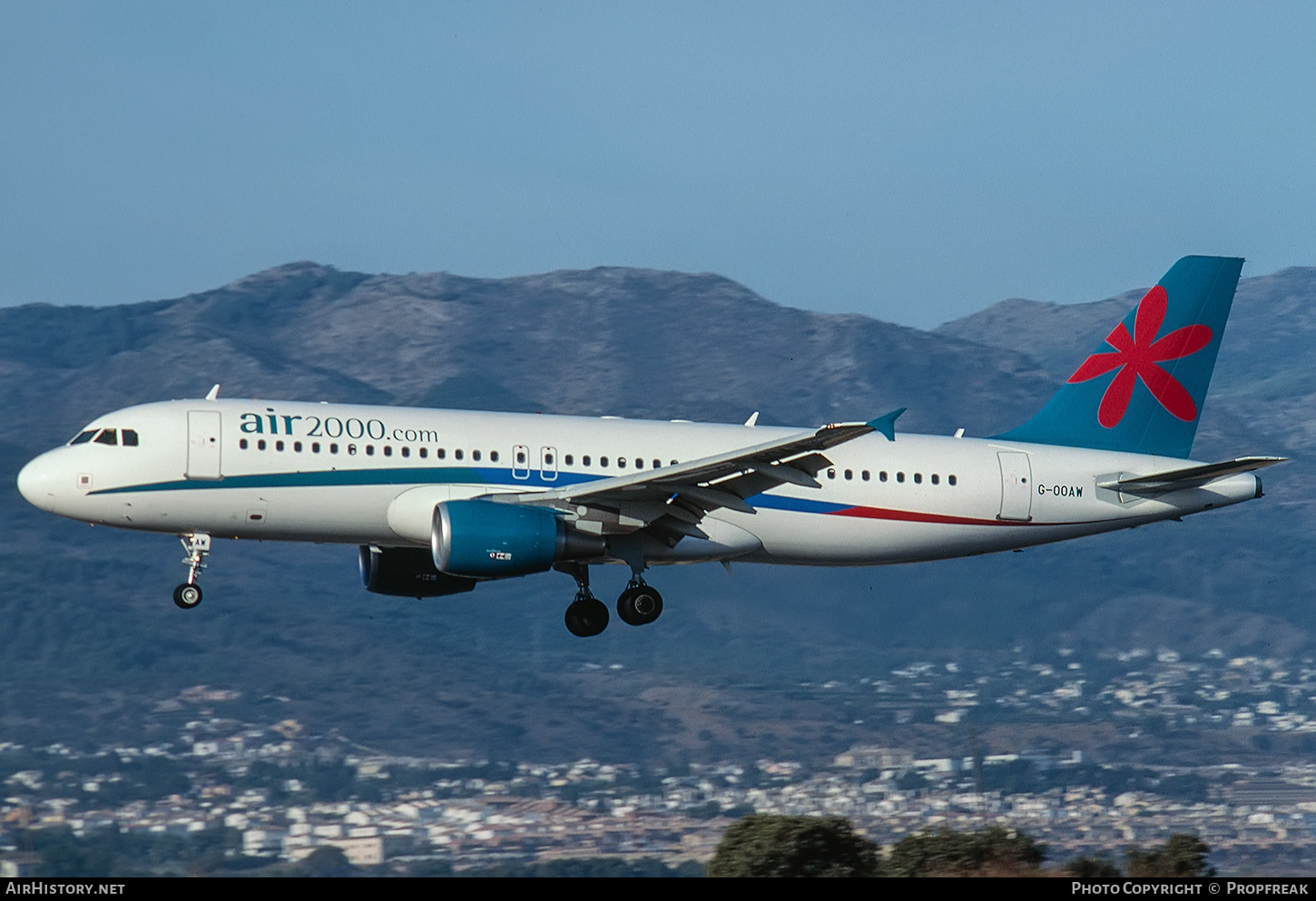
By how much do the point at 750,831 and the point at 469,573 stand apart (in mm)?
7134

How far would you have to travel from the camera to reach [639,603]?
1244 inches

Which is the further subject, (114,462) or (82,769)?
(82,769)

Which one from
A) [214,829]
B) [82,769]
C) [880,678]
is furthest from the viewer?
[880,678]

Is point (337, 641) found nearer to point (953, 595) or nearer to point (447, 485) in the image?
point (953, 595)

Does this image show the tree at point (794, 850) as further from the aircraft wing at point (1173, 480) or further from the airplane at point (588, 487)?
the aircraft wing at point (1173, 480)

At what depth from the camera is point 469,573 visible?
28.6 m

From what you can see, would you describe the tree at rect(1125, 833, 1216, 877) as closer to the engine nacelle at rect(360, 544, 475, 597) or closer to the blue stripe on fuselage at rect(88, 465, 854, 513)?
the blue stripe on fuselage at rect(88, 465, 854, 513)

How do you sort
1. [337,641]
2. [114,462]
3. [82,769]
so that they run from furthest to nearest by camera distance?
[337,641]
[82,769]
[114,462]

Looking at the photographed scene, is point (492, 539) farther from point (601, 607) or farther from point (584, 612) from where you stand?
point (601, 607)

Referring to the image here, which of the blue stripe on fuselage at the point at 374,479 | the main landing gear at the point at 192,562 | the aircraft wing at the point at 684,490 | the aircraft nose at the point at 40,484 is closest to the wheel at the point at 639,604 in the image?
the aircraft wing at the point at 684,490

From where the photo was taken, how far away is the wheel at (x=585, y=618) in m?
32.3

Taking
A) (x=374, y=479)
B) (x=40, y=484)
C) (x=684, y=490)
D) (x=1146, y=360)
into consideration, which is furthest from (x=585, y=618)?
(x=1146, y=360)
